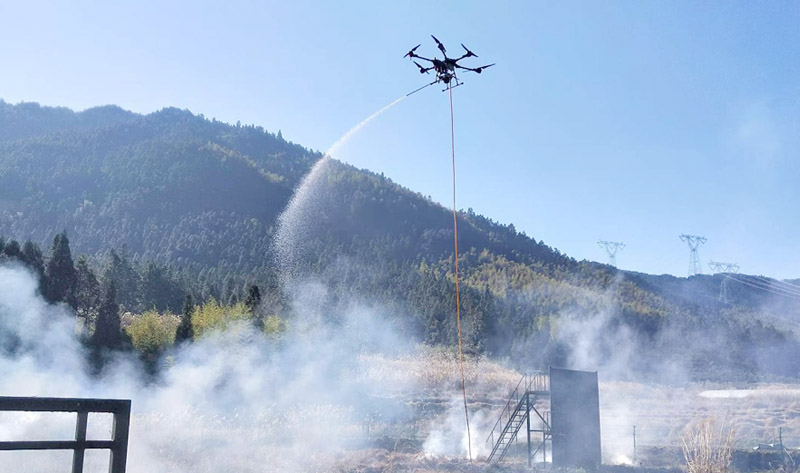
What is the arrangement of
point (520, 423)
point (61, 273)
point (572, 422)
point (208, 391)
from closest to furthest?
point (572, 422) < point (520, 423) < point (208, 391) < point (61, 273)

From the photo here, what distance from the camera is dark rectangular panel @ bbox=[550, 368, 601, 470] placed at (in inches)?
1022

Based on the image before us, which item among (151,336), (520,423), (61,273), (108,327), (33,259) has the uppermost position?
(33,259)

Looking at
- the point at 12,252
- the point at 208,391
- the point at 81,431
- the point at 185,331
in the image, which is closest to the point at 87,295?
the point at 12,252

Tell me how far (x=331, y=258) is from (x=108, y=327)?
2862 inches

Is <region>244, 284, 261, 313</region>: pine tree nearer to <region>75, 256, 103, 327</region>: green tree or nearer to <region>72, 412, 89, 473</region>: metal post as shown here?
<region>75, 256, 103, 327</region>: green tree

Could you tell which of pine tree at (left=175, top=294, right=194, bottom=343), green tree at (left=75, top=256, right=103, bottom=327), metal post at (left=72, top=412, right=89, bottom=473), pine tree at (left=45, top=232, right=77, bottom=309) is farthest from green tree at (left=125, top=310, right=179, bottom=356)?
metal post at (left=72, top=412, right=89, bottom=473)

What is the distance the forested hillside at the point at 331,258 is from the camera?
254 ft

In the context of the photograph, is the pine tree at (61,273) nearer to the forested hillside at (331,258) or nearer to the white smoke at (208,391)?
the forested hillside at (331,258)

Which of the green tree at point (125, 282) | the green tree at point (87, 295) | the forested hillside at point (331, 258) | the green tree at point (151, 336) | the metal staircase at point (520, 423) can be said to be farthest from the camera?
the forested hillside at point (331, 258)

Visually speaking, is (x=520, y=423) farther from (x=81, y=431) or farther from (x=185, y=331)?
(x=81, y=431)

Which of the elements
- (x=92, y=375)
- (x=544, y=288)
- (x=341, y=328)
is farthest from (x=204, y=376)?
(x=544, y=288)

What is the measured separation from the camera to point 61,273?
4866cm

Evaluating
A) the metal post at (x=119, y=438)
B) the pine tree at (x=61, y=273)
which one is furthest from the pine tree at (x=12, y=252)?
the metal post at (x=119, y=438)

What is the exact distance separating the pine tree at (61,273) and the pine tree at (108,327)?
2.94 meters
